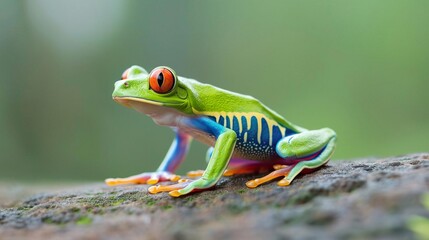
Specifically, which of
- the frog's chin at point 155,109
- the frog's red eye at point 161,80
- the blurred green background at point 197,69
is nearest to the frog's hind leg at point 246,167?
the frog's chin at point 155,109

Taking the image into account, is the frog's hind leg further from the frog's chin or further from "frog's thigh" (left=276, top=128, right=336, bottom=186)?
the frog's chin

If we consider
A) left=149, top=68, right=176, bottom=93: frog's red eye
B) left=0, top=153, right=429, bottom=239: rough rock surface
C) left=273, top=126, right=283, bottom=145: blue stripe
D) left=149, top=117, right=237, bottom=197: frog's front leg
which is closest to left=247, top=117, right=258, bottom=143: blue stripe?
left=273, top=126, right=283, bottom=145: blue stripe

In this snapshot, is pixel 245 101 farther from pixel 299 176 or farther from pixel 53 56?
pixel 53 56

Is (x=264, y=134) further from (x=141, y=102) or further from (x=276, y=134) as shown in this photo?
(x=141, y=102)

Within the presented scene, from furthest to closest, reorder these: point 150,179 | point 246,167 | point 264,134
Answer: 1. point 150,179
2. point 246,167
3. point 264,134

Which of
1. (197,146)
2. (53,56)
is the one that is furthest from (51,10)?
(197,146)

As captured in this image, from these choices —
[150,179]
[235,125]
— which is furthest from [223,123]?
[150,179]

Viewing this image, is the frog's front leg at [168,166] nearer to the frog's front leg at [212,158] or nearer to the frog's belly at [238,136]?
the frog's belly at [238,136]

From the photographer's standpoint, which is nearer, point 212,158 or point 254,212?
point 254,212
